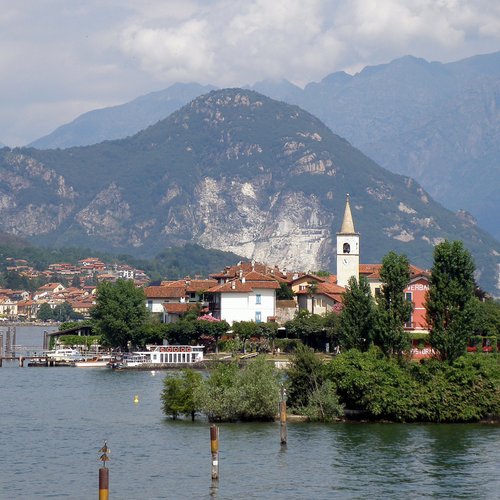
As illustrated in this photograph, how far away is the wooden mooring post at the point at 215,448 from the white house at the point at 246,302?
238 ft

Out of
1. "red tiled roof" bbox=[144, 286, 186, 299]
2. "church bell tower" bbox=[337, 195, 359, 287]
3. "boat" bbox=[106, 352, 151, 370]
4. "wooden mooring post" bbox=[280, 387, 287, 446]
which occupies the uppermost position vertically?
"church bell tower" bbox=[337, 195, 359, 287]

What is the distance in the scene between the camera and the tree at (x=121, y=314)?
123625mm

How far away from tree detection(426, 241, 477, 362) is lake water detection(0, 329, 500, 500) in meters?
5.05

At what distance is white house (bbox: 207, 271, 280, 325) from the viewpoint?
12700cm

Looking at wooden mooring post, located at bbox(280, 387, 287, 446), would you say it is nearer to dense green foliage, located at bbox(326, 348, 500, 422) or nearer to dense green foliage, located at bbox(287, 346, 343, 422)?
dense green foliage, located at bbox(287, 346, 343, 422)

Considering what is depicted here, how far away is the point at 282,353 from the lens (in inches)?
4547

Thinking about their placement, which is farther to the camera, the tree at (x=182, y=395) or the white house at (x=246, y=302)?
the white house at (x=246, y=302)

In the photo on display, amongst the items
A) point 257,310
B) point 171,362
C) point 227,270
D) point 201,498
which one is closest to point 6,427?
point 201,498

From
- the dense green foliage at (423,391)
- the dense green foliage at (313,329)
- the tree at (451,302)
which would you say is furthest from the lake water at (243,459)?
the dense green foliage at (313,329)

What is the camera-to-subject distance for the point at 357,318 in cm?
7750

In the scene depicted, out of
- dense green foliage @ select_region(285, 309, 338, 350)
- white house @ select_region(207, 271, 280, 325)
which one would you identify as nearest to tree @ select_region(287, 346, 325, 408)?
dense green foliage @ select_region(285, 309, 338, 350)

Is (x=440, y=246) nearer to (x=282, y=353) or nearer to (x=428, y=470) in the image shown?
(x=428, y=470)

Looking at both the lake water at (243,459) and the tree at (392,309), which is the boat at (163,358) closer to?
the lake water at (243,459)

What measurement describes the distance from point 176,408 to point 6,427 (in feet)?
26.6
